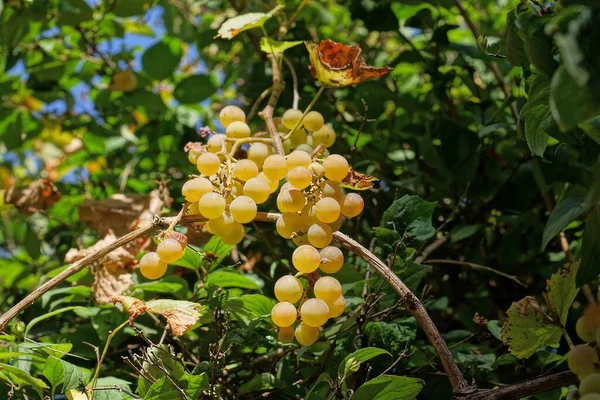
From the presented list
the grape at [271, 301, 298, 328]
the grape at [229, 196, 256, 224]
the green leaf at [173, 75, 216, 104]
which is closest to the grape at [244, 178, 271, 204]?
the grape at [229, 196, 256, 224]

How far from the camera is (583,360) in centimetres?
49

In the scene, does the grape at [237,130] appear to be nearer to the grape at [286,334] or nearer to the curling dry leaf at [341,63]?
the curling dry leaf at [341,63]

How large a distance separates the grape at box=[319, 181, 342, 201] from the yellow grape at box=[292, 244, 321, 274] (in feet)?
0.19

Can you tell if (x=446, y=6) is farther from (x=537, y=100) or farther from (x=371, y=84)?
(x=537, y=100)

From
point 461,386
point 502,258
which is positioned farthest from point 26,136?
point 461,386

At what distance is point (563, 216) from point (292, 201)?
24 cm

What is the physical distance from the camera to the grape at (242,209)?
629 millimetres

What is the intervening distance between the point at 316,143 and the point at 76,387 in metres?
0.37

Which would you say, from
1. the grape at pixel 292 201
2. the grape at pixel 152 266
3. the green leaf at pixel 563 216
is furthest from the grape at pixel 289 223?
the green leaf at pixel 563 216

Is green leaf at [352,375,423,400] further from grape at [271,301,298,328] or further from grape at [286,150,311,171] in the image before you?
grape at [286,150,311,171]

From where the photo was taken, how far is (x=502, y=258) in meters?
0.94

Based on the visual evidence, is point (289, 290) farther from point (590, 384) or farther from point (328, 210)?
point (590, 384)

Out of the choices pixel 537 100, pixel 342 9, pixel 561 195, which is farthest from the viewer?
pixel 342 9

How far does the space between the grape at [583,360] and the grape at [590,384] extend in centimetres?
2
